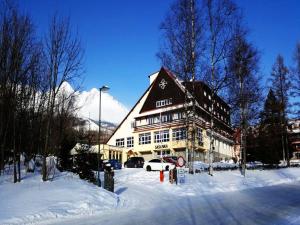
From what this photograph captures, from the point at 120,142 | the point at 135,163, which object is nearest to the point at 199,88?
the point at 135,163

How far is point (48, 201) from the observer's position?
1526 centimetres

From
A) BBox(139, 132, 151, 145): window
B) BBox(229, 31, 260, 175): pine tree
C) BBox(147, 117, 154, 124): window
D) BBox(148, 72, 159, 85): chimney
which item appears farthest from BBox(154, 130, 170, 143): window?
BBox(229, 31, 260, 175): pine tree

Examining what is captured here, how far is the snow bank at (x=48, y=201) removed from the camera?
13.2m

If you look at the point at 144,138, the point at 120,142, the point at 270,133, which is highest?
the point at 144,138

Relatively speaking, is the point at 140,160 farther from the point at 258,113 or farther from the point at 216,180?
the point at 216,180

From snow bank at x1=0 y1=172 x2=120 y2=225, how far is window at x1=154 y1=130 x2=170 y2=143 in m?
45.5

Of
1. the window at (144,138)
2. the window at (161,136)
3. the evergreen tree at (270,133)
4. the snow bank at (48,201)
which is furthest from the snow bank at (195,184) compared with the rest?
the window at (144,138)

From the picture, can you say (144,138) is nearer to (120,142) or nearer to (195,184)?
(120,142)

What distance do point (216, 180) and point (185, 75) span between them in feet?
27.4

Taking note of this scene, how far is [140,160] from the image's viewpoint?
50.7 metres

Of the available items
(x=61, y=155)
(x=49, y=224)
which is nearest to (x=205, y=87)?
(x=61, y=155)

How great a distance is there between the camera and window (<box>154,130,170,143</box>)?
64938 mm

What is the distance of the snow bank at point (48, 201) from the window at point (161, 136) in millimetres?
45488

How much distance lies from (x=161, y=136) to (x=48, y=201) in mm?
50849
